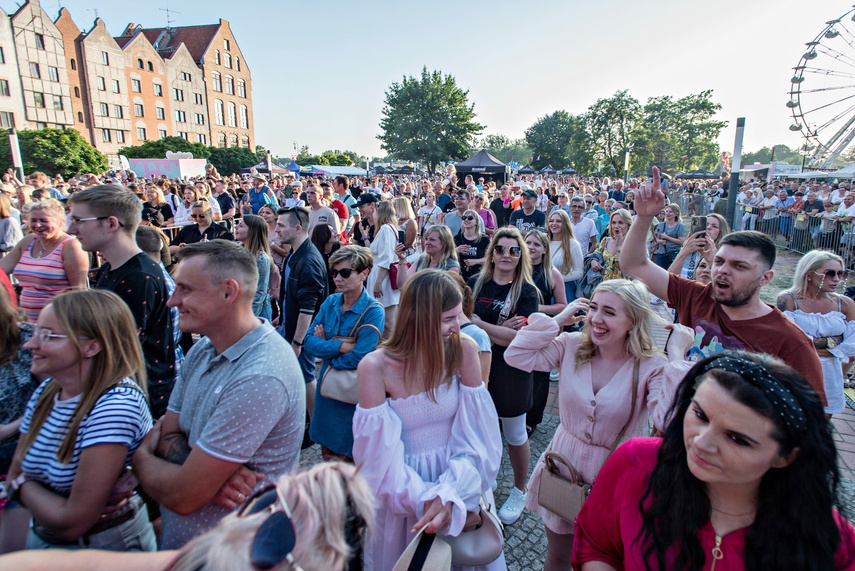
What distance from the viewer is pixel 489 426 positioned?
7.19 ft

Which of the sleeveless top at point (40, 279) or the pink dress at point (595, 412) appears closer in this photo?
the pink dress at point (595, 412)

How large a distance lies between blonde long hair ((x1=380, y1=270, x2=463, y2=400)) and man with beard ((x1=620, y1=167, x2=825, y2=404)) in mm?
1314

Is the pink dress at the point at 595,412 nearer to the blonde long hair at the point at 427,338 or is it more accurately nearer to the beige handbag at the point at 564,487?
the beige handbag at the point at 564,487

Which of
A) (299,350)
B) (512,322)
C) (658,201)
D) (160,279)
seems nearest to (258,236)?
(299,350)

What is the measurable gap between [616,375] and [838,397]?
231cm

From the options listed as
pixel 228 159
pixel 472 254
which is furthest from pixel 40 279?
pixel 228 159

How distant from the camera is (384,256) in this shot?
5371mm

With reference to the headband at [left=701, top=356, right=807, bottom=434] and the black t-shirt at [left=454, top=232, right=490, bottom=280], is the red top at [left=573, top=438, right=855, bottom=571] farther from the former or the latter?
the black t-shirt at [left=454, top=232, right=490, bottom=280]

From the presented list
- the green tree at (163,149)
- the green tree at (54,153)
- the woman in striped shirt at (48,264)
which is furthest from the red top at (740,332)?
the green tree at (163,149)

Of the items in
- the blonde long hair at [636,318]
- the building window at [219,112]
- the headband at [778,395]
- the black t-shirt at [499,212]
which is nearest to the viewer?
the headband at [778,395]

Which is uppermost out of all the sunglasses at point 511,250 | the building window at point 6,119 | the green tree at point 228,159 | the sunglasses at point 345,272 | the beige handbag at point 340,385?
the building window at point 6,119

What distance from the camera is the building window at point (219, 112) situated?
194 feet

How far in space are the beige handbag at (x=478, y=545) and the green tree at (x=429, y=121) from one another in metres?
57.5

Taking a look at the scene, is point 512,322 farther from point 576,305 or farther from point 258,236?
point 258,236
